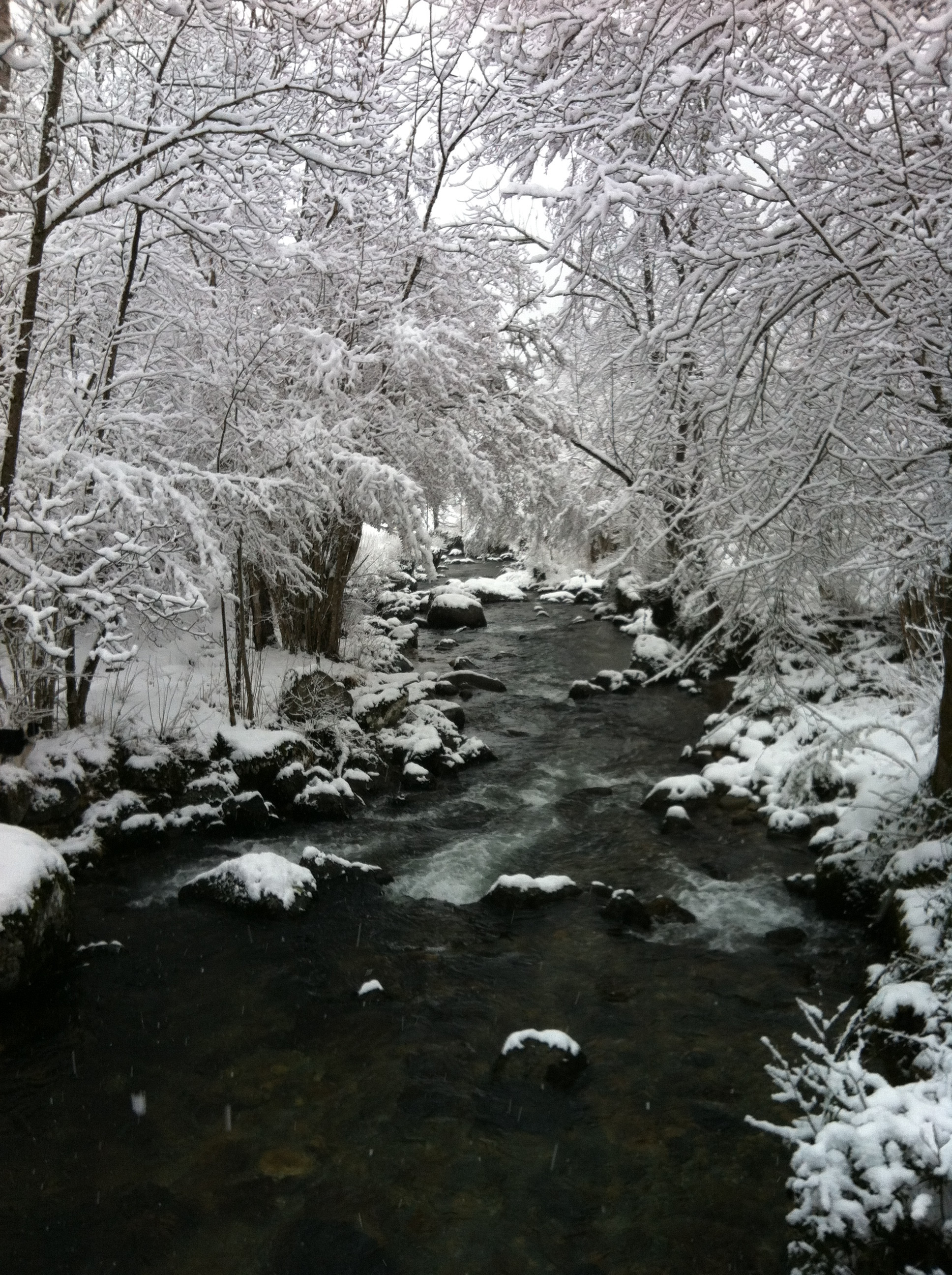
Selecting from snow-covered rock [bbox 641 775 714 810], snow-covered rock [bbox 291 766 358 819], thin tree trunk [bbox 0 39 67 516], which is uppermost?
thin tree trunk [bbox 0 39 67 516]

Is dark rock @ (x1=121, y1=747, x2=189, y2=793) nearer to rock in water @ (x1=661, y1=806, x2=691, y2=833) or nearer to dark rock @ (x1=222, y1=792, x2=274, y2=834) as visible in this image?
dark rock @ (x1=222, y1=792, x2=274, y2=834)

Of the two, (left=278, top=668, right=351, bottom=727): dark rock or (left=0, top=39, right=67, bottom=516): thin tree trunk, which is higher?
(left=0, top=39, right=67, bottom=516): thin tree trunk

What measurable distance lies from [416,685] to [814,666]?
6.37 meters

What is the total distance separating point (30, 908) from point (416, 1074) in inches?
121

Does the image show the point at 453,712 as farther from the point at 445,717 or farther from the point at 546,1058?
the point at 546,1058

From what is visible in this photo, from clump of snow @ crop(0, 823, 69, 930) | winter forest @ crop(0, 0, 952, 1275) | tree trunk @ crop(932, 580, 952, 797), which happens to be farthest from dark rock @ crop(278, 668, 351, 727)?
tree trunk @ crop(932, 580, 952, 797)

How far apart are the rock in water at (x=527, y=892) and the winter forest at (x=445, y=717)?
0.15ft

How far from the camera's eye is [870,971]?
6504 millimetres

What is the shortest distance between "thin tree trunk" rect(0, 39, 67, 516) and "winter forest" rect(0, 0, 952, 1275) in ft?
0.19

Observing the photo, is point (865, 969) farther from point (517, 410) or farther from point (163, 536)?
point (517, 410)

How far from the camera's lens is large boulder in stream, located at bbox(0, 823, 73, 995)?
6098 millimetres

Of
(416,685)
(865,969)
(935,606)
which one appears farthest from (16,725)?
(935,606)

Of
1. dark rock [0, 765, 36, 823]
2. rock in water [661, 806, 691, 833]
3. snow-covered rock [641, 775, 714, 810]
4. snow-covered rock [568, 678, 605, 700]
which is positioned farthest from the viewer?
snow-covered rock [568, 678, 605, 700]

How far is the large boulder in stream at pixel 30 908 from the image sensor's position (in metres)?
6.10
